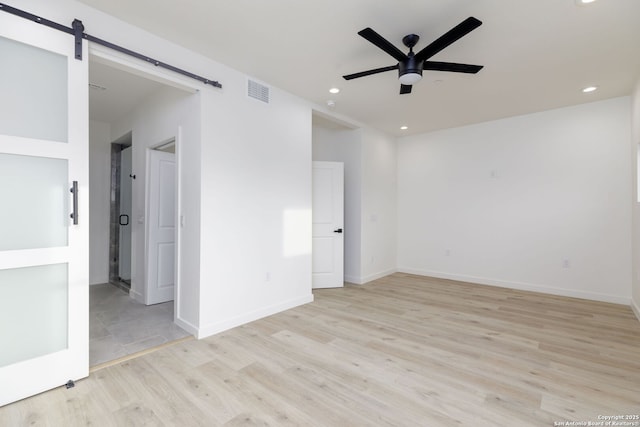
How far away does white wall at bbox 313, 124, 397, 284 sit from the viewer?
5.27 m

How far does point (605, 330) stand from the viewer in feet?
10.4

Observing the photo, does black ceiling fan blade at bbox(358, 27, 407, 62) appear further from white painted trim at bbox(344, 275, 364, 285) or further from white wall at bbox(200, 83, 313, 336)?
white painted trim at bbox(344, 275, 364, 285)

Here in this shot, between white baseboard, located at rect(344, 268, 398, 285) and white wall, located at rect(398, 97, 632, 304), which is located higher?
white wall, located at rect(398, 97, 632, 304)

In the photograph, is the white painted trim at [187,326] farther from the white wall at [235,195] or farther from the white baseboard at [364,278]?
the white baseboard at [364,278]

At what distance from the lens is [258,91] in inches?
137

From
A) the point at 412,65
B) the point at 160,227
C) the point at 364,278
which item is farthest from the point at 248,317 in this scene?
the point at 412,65

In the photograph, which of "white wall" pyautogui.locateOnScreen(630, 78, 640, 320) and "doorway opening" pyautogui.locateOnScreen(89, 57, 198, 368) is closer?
"doorway opening" pyautogui.locateOnScreen(89, 57, 198, 368)

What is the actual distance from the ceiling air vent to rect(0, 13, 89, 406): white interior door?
1.58m

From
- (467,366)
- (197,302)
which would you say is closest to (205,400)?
(197,302)

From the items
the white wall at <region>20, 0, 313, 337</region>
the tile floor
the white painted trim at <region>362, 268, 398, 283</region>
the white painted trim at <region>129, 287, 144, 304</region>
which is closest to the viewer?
the tile floor

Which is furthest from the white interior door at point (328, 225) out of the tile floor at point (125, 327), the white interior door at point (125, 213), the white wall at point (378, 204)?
the white interior door at point (125, 213)

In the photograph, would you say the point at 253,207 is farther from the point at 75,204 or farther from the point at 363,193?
the point at 363,193

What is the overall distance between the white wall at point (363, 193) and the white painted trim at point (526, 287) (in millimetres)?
849

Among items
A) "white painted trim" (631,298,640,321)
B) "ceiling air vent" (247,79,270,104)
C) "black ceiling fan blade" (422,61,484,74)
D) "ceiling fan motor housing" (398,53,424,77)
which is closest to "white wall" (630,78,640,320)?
"white painted trim" (631,298,640,321)
